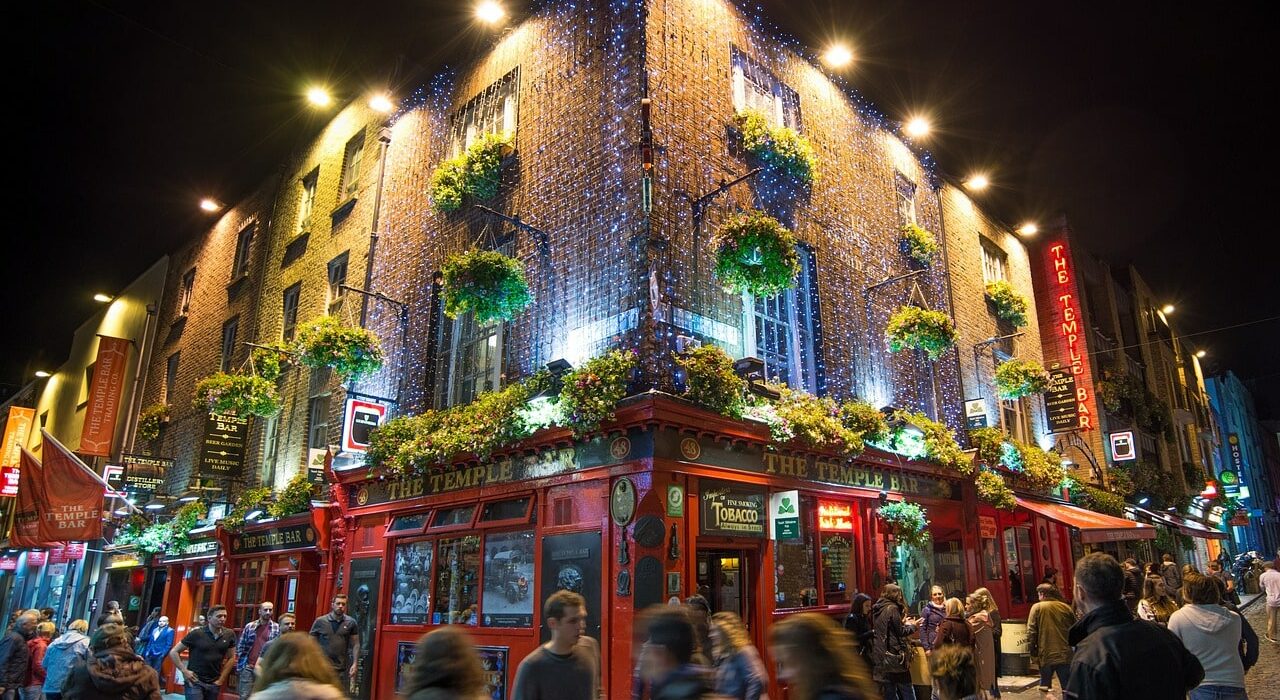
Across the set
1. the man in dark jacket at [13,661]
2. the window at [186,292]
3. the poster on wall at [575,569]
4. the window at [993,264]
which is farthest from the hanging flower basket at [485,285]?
the window at [186,292]

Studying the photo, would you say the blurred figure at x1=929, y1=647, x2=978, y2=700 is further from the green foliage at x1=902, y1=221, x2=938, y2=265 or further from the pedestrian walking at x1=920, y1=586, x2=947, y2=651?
the green foliage at x1=902, y1=221, x2=938, y2=265

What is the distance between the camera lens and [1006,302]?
21.2 metres

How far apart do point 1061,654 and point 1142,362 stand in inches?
1077

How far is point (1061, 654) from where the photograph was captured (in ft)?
28.9

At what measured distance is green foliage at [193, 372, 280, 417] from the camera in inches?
637

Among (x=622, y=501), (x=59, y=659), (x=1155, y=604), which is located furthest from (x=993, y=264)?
(x=59, y=659)

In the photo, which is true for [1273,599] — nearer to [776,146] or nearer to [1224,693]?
[1224,693]

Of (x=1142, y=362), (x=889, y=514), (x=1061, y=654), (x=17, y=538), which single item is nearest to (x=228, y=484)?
(x=17, y=538)

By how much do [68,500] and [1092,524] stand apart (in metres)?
23.0

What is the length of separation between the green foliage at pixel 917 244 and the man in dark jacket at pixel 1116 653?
Result: 14587 millimetres

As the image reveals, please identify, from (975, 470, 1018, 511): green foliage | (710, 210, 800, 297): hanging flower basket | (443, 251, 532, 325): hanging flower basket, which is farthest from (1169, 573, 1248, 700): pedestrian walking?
(975, 470, 1018, 511): green foliage

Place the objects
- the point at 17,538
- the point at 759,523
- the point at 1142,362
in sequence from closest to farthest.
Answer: the point at 759,523
the point at 17,538
the point at 1142,362

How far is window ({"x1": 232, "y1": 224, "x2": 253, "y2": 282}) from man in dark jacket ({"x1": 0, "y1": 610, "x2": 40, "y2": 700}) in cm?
1422

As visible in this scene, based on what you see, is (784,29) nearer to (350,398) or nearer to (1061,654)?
(350,398)
